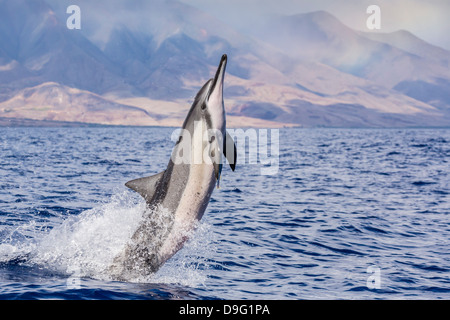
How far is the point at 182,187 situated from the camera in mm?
12188

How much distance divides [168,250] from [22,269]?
13.4ft

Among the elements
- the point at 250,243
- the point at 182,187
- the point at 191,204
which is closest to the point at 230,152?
the point at 182,187

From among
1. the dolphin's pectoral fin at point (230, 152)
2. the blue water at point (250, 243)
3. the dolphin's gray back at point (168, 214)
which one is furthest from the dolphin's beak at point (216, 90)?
the blue water at point (250, 243)

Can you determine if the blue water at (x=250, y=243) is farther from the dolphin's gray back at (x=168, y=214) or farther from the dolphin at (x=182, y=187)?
the dolphin at (x=182, y=187)

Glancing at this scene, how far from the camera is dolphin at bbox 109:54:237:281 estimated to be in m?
11.7

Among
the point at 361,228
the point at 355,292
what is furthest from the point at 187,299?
the point at 361,228

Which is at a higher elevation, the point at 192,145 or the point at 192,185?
the point at 192,145

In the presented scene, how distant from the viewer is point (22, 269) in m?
13.6

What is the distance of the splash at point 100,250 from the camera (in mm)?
13539

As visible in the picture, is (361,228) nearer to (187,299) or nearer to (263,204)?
(263,204)

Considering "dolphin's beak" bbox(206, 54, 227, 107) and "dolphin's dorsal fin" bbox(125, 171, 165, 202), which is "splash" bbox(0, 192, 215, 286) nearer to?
"dolphin's dorsal fin" bbox(125, 171, 165, 202)

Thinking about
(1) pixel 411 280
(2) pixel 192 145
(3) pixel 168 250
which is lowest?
(1) pixel 411 280

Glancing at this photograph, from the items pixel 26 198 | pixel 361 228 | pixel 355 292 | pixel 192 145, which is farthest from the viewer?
pixel 26 198

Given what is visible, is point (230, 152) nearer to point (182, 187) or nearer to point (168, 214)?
point (182, 187)
